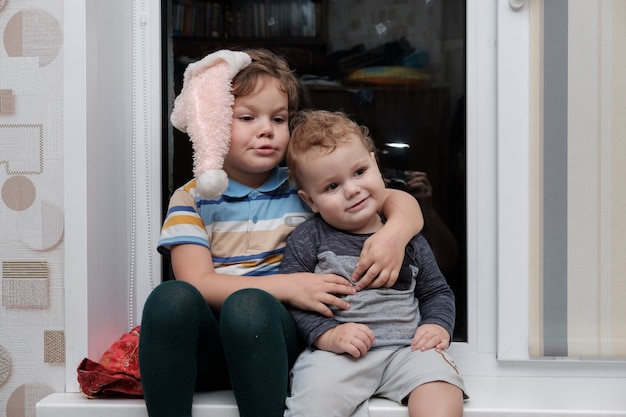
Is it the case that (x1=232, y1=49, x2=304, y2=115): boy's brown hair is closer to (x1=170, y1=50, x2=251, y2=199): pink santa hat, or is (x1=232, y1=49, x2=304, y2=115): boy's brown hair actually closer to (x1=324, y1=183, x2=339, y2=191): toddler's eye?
(x1=170, y1=50, x2=251, y2=199): pink santa hat

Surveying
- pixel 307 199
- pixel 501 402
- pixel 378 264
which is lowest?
pixel 501 402

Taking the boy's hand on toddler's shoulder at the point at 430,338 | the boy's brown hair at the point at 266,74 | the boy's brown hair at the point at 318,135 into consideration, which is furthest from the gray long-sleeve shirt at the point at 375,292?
the boy's brown hair at the point at 266,74

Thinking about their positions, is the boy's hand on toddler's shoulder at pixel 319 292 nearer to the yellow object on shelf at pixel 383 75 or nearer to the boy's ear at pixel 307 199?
the boy's ear at pixel 307 199

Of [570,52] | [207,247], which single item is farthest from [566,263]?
[207,247]

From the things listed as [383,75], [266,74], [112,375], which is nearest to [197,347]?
[112,375]

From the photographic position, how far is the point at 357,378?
1175 mm

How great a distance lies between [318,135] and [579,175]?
48 centimetres

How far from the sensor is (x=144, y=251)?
1.47 m

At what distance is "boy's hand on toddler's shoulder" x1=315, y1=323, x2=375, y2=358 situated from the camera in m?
1.16

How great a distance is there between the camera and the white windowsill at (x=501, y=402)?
3.92 ft

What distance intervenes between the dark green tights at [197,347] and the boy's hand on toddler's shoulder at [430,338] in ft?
0.73

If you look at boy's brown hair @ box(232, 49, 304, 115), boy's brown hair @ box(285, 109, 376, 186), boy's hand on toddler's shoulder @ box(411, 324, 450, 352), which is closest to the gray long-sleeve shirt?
boy's hand on toddler's shoulder @ box(411, 324, 450, 352)

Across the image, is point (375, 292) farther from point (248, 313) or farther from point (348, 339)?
point (248, 313)

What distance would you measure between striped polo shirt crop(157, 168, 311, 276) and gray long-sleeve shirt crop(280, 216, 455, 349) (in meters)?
0.04
